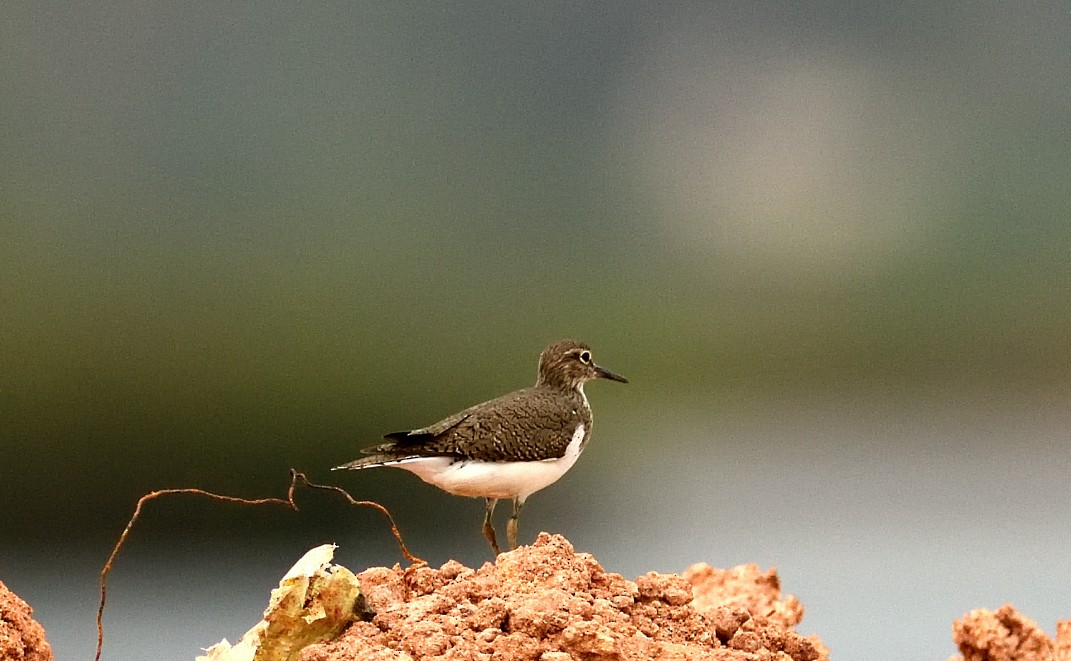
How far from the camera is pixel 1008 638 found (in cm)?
303

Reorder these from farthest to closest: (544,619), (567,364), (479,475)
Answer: (567,364) → (479,475) → (544,619)

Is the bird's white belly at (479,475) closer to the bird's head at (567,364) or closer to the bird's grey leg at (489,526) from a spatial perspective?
the bird's grey leg at (489,526)

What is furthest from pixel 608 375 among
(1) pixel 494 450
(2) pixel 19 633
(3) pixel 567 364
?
(2) pixel 19 633

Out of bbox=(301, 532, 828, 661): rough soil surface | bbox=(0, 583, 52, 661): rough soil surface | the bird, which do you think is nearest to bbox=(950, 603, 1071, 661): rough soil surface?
bbox=(301, 532, 828, 661): rough soil surface

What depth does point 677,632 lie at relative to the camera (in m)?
2.50

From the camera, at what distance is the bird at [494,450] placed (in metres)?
3.57

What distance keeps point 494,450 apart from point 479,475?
0.08 meters

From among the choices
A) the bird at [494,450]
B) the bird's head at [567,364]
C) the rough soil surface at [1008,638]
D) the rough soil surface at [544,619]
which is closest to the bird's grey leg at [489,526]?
the bird at [494,450]

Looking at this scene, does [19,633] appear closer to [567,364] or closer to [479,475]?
[479,475]

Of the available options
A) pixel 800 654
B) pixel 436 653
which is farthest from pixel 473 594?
pixel 800 654

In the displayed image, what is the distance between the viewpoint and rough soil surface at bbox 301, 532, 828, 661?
2.24m

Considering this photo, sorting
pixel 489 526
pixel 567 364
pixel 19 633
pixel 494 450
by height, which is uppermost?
pixel 567 364

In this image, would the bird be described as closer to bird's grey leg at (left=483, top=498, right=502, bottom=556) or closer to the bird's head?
bird's grey leg at (left=483, top=498, right=502, bottom=556)

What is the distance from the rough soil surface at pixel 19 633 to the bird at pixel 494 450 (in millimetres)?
968
